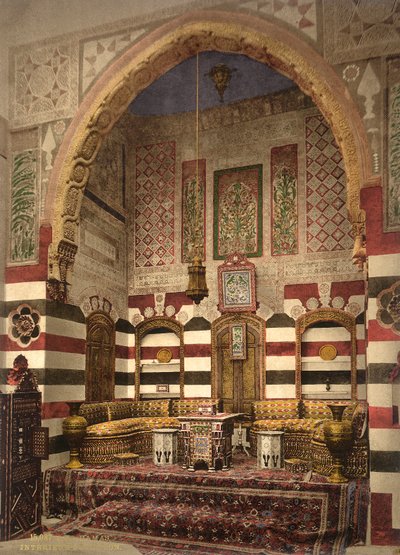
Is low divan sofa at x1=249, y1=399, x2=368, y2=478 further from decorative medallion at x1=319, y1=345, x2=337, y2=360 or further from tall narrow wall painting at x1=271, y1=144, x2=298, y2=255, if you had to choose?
tall narrow wall painting at x1=271, y1=144, x2=298, y2=255

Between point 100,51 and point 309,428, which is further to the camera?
point 309,428

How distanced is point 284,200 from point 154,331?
121 inches

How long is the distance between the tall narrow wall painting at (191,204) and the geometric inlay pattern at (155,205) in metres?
0.22

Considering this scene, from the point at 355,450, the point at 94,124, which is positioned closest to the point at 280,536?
the point at 355,450

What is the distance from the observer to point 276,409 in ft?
29.1

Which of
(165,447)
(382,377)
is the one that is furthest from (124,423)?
(382,377)

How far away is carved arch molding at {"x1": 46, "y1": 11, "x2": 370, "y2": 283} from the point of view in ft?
21.0

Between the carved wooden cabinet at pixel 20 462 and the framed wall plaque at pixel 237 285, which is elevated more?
the framed wall plaque at pixel 237 285

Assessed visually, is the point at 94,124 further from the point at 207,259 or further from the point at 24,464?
the point at 24,464

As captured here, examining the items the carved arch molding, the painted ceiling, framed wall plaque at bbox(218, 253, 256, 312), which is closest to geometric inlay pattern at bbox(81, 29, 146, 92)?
the carved arch molding

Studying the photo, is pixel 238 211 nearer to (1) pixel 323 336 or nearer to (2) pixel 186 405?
(1) pixel 323 336

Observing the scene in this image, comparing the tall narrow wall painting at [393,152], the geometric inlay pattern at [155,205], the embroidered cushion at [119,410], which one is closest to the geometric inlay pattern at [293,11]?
the tall narrow wall painting at [393,152]

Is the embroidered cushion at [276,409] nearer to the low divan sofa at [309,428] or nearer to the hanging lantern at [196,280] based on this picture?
the low divan sofa at [309,428]

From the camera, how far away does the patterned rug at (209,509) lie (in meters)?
5.90
